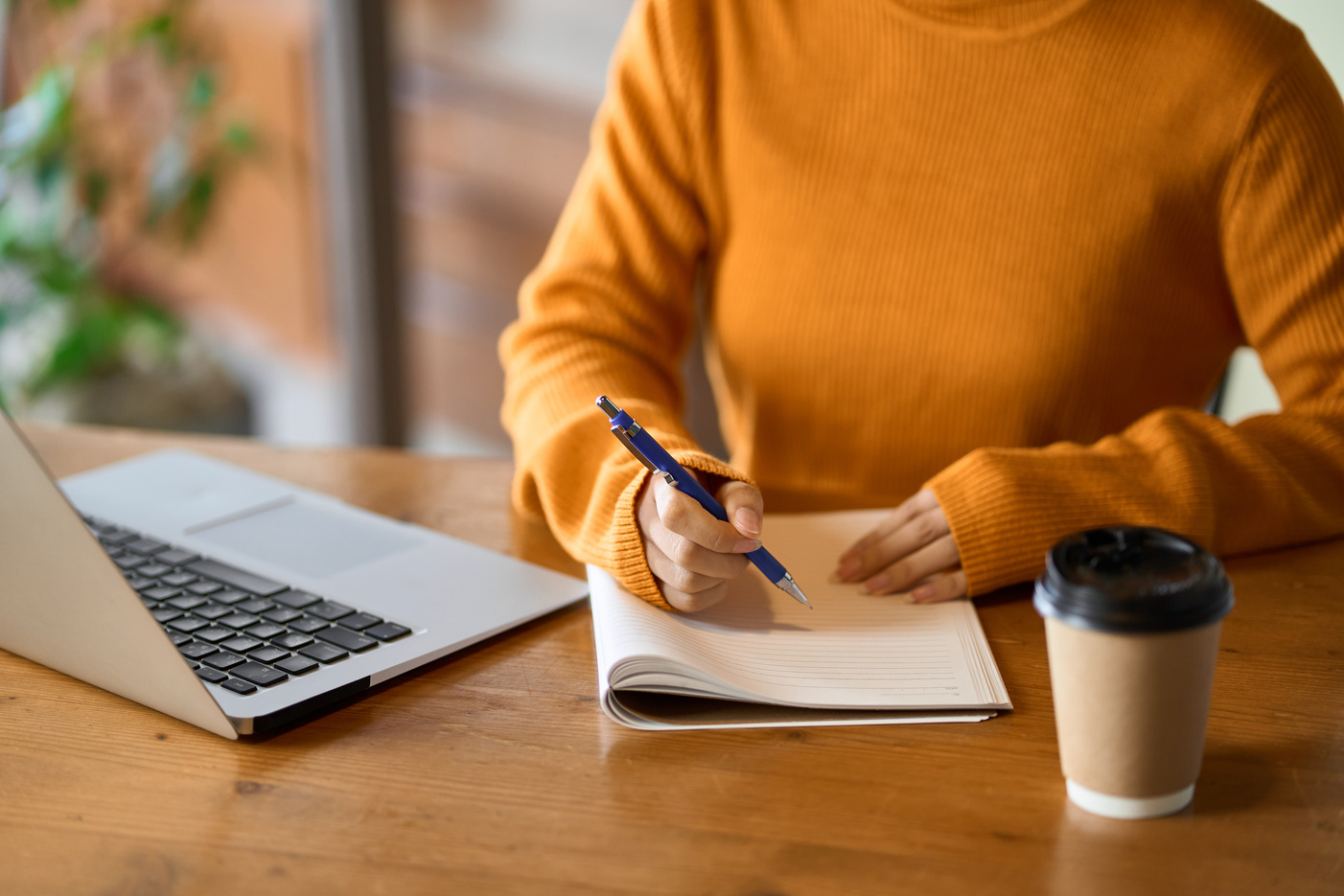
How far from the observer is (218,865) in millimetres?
530

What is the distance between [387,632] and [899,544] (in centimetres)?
36

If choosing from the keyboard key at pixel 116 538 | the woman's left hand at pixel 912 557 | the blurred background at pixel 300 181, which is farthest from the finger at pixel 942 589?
the blurred background at pixel 300 181

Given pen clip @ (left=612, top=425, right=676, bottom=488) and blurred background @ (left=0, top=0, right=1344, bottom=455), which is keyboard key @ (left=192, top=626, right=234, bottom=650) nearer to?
pen clip @ (left=612, top=425, right=676, bottom=488)

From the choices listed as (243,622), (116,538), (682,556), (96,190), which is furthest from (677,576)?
(96,190)

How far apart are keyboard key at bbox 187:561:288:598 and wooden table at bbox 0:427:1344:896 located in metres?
0.13

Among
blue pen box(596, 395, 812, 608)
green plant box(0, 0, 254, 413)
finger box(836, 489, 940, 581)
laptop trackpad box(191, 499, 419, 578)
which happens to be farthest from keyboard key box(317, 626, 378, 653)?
green plant box(0, 0, 254, 413)

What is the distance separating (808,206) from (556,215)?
1290mm

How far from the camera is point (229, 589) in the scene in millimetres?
783

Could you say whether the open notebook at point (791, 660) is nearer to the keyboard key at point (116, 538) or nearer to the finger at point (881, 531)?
the finger at point (881, 531)

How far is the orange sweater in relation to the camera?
1.00 meters

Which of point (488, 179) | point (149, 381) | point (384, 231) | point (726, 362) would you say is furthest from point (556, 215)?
point (726, 362)

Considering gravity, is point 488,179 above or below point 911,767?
below

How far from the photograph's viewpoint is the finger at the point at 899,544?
82 cm

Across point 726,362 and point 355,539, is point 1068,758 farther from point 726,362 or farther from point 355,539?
point 726,362
